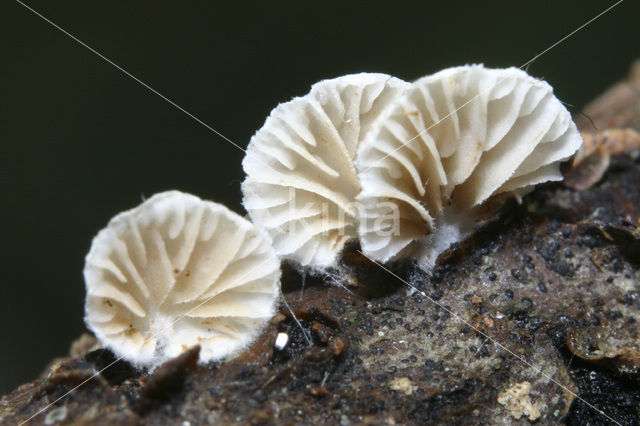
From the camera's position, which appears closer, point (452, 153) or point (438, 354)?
point (438, 354)

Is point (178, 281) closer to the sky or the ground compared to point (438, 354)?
closer to the sky

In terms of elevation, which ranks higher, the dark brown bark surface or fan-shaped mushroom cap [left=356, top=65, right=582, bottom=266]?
fan-shaped mushroom cap [left=356, top=65, right=582, bottom=266]

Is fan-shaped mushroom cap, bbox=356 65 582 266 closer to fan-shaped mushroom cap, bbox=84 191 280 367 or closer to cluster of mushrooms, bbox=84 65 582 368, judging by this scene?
cluster of mushrooms, bbox=84 65 582 368

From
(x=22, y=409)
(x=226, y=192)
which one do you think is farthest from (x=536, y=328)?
(x=226, y=192)

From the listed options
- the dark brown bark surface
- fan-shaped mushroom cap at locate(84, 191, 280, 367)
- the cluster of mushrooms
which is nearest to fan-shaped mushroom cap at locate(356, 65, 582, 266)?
the cluster of mushrooms

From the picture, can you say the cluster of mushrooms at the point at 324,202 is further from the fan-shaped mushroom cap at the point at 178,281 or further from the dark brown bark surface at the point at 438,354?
the dark brown bark surface at the point at 438,354

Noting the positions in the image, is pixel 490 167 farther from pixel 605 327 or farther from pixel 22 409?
pixel 22 409

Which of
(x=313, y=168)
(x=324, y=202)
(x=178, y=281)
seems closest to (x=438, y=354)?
(x=324, y=202)

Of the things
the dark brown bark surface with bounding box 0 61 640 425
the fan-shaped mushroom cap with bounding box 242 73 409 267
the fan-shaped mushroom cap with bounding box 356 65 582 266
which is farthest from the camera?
the fan-shaped mushroom cap with bounding box 242 73 409 267

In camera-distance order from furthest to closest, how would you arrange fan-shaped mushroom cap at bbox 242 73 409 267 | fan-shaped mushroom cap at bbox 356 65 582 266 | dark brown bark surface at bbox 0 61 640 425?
fan-shaped mushroom cap at bbox 242 73 409 267 < fan-shaped mushroom cap at bbox 356 65 582 266 < dark brown bark surface at bbox 0 61 640 425

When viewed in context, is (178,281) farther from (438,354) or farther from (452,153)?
(452,153)
